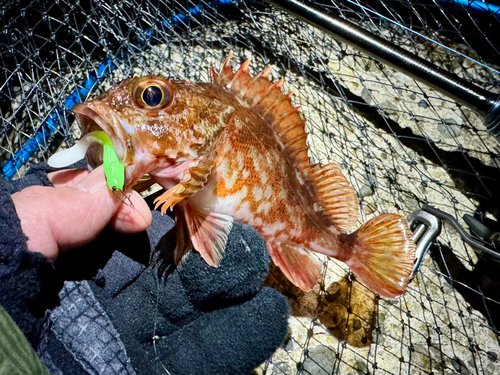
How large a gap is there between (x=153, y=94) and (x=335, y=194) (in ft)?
2.99

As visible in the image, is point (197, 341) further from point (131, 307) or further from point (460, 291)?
point (460, 291)

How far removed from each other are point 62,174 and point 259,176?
79cm

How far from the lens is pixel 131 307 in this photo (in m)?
1.49

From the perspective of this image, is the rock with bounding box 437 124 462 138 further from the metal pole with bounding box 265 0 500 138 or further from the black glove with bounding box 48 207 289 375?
the black glove with bounding box 48 207 289 375

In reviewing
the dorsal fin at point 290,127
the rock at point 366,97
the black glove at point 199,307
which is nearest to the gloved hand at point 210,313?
the black glove at point 199,307

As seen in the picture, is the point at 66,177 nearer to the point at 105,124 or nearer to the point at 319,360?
the point at 105,124

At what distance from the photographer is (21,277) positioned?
1.06 meters

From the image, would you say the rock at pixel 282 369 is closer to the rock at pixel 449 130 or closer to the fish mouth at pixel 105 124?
the fish mouth at pixel 105 124

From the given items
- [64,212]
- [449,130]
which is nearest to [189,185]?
[64,212]

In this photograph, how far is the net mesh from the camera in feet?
6.73

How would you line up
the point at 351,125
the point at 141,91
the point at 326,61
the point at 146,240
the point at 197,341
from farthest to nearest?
the point at 326,61 → the point at 351,125 → the point at 146,240 → the point at 197,341 → the point at 141,91

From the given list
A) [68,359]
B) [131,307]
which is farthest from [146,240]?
[68,359]

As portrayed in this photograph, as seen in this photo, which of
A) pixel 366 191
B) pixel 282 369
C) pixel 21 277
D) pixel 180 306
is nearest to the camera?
pixel 21 277

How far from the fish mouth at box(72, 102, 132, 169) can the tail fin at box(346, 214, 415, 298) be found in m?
1.12
